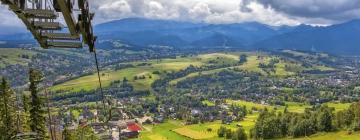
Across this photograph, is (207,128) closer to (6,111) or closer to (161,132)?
(161,132)

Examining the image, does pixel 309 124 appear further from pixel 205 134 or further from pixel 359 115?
pixel 205 134

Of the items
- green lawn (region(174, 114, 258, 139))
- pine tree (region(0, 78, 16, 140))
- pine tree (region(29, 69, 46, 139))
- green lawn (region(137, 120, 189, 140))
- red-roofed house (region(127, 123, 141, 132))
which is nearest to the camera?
pine tree (region(0, 78, 16, 140))

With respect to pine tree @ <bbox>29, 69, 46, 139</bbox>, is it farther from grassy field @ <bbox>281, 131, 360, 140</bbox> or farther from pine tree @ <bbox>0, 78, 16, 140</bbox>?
grassy field @ <bbox>281, 131, 360, 140</bbox>

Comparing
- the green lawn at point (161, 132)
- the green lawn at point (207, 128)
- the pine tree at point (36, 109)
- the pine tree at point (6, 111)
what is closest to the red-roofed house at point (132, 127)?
the green lawn at point (161, 132)

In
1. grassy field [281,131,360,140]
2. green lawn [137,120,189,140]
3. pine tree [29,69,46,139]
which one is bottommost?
green lawn [137,120,189,140]

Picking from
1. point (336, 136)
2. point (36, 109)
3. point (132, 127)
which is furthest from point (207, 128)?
point (36, 109)

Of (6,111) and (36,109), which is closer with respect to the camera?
(6,111)

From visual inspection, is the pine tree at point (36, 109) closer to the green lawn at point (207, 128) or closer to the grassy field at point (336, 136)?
the grassy field at point (336, 136)

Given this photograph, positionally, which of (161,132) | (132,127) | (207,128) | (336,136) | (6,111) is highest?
(6,111)

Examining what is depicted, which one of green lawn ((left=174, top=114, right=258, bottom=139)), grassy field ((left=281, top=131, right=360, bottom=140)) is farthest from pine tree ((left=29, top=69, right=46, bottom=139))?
green lawn ((left=174, top=114, right=258, bottom=139))
